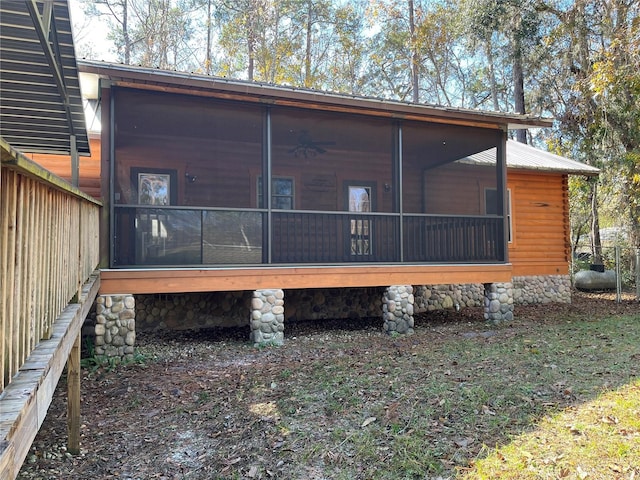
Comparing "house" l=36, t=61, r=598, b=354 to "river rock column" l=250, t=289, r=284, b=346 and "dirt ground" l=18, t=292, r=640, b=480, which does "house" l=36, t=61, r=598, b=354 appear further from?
"dirt ground" l=18, t=292, r=640, b=480

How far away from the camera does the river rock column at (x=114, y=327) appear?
6.00 m

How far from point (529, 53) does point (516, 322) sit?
10.9 meters

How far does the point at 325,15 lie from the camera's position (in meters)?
20.1

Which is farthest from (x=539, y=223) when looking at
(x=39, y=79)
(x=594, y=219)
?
(x=39, y=79)

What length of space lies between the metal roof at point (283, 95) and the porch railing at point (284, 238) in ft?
5.78

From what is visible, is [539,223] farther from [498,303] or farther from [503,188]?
[498,303]

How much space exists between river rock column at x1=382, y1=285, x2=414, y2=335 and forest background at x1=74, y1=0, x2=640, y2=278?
8.29 metres

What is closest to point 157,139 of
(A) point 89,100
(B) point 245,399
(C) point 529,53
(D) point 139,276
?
(A) point 89,100

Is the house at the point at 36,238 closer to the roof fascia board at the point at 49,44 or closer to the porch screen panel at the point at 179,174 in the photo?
the roof fascia board at the point at 49,44

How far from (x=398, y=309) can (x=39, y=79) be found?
241 inches

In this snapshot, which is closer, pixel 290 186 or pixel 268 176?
pixel 268 176

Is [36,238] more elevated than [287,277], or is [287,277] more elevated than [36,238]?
[36,238]

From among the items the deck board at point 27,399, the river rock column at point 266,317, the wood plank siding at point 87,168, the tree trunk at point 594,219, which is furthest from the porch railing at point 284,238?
the tree trunk at point 594,219

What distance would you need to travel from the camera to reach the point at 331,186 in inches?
412
